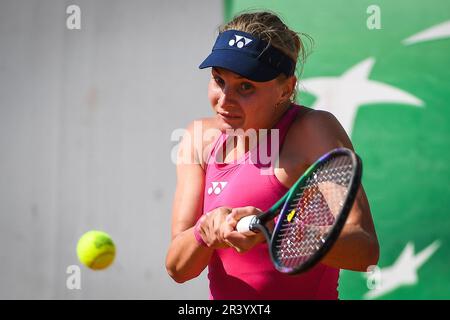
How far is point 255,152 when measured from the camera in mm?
2500

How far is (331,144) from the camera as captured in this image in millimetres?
2348

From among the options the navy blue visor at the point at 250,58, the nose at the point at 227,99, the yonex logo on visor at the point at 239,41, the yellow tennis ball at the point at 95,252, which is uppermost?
the yonex logo on visor at the point at 239,41

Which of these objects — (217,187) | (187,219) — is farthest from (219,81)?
(187,219)

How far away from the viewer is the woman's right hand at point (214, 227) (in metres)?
2.27

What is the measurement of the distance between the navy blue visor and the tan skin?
0.04m

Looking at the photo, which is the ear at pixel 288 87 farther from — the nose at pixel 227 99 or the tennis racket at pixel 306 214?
the tennis racket at pixel 306 214

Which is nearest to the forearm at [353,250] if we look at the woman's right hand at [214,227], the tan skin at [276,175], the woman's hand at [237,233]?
the tan skin at [276,175]

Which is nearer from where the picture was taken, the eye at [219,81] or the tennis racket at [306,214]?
the tennis racket at [306,214]

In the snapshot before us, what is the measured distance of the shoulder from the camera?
2.36 metres

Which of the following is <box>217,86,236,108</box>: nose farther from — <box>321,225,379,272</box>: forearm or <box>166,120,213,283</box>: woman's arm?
<box>321,225,379,272</box>: forearm

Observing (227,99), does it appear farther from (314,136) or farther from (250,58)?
(314,136)

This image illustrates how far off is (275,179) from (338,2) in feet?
5.99

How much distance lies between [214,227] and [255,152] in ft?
1.10

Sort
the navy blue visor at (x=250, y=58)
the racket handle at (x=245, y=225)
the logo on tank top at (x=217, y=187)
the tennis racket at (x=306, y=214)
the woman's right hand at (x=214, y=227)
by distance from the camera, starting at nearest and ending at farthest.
A: the tennis racket at (x=306, y=214)
the racket handle at (x=245, y=225)
the woman's right hand at (x=214, y=227)
the navy blue visor at (x=250, y=58)
the logo on tank top at (x=217, y=187)
